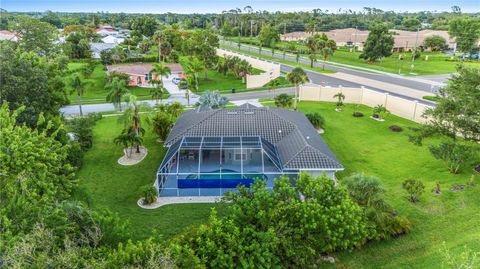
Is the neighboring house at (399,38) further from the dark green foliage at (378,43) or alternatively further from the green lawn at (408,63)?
the dark green foliage at (378,43)

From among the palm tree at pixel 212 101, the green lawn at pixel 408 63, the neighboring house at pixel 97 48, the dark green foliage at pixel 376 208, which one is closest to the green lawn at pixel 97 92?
the palm tree at pixel 212 101

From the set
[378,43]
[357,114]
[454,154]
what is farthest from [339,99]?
[378,43]

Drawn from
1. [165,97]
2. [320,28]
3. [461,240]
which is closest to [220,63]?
[165,97]

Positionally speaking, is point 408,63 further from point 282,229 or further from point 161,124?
point 282,229

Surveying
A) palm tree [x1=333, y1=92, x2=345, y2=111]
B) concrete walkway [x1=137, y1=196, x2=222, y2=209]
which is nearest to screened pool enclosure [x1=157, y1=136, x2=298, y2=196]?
concrete walkway [x1=137, y1=196, x2=222, y2=209]

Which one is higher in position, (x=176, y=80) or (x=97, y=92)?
(x=176, y=80)

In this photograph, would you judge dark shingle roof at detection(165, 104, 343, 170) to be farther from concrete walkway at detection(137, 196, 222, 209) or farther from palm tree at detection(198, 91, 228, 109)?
concrete walkway at detection(137, 196, 222, 209)

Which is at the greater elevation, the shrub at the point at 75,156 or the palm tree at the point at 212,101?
the palm tree at the point at 212,101
